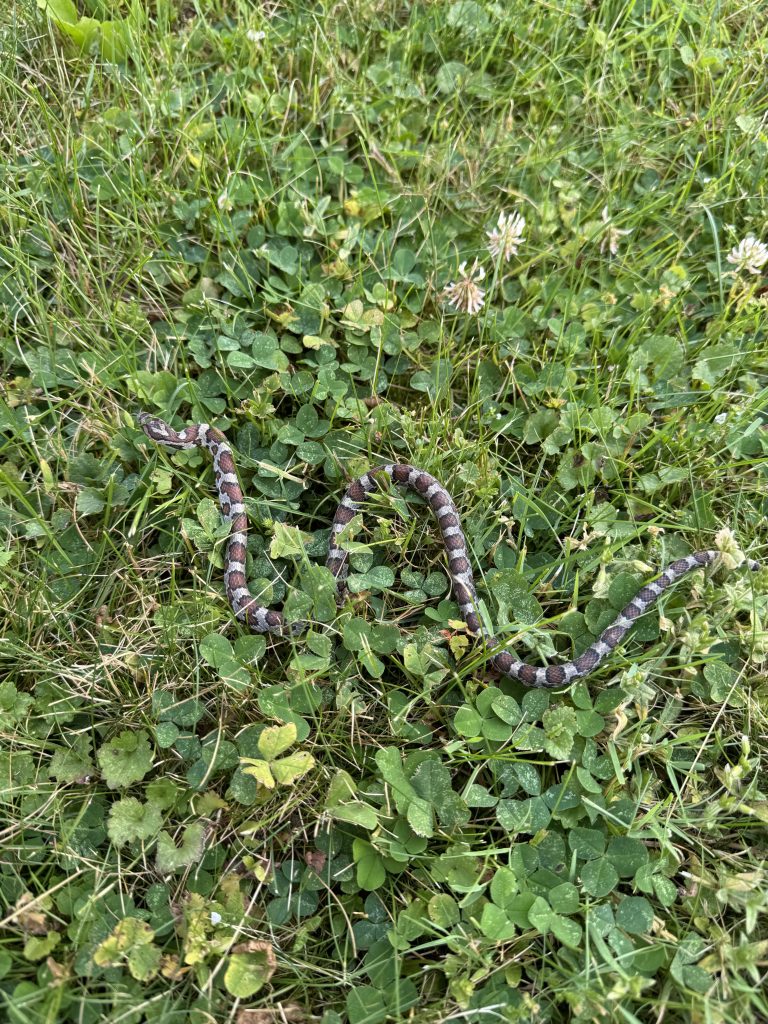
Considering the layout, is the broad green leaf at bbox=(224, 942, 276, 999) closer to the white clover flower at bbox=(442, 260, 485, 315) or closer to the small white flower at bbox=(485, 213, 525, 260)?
the white clover flower at bbox=(442, 260, 485, 315)

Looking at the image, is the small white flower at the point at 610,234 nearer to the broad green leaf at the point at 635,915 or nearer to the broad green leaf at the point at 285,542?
the broad green leaf at the point at 285,542

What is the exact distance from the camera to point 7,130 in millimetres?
5531

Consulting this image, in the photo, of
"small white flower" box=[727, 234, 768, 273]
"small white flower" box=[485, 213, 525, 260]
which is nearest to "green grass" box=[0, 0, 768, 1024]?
"small white flower" box=[485, 213, 525, 260]

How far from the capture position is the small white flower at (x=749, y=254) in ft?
17.3

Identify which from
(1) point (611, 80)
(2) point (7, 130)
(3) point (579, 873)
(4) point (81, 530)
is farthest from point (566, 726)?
(2) point (7, 130)

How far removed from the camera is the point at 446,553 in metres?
4.74

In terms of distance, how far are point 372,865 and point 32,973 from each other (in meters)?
1.73

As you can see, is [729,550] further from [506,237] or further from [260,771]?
[260,771]

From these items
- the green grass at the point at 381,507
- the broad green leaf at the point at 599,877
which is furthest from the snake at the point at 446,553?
the broad green leaf at the point at 599,877

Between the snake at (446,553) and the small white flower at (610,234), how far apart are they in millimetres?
2376

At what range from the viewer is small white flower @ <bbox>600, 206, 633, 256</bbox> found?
17.9ft

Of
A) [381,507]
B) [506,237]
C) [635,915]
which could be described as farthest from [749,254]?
[635,915]

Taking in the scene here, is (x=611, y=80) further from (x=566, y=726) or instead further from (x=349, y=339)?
(x=566, y=726)

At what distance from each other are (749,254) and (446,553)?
3.19 m
